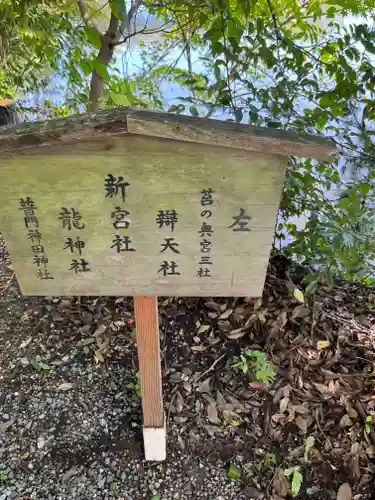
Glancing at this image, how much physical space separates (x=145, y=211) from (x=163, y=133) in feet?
0.85

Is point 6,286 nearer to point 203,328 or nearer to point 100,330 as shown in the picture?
point 100,330

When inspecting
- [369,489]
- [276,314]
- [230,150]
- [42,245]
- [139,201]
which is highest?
[230,150]

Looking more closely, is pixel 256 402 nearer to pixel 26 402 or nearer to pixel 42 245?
pixel 26 402

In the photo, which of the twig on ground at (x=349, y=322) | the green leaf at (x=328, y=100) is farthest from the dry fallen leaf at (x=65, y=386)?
the green leaf at (x=328, y=100)

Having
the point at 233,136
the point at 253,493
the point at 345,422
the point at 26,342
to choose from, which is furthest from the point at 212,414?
the point at 233,136

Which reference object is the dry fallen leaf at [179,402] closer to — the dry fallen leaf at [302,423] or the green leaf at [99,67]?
the dry fallen leaf at [302,423]

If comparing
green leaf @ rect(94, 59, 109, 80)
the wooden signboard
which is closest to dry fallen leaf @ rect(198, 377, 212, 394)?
the wooden signboard

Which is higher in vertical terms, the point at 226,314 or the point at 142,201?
the point at 142,201

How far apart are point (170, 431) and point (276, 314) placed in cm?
87

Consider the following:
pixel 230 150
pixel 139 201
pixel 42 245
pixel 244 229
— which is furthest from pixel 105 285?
pixel 230 150

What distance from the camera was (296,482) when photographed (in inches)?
76.8

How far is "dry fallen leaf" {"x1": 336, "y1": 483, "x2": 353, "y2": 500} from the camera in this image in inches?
75.4

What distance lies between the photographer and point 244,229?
1.26 m

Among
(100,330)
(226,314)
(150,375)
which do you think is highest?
(150,375)
